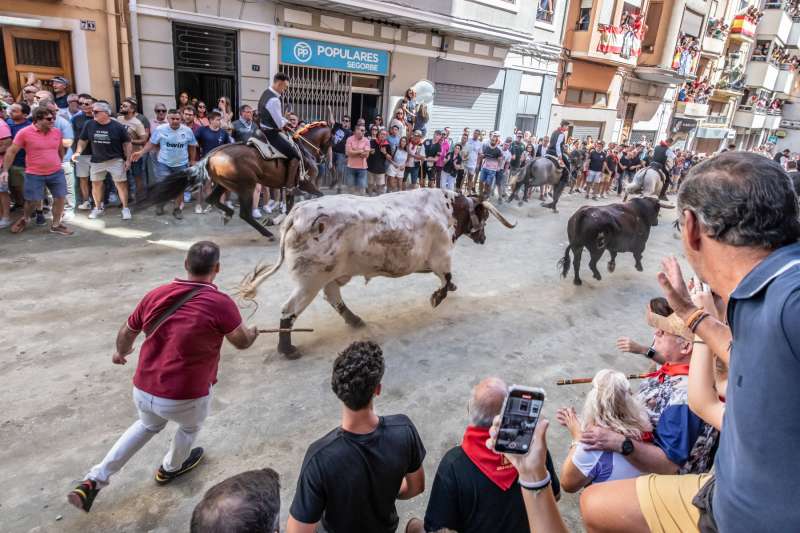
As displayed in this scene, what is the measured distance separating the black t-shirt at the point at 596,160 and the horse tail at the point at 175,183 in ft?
37.3

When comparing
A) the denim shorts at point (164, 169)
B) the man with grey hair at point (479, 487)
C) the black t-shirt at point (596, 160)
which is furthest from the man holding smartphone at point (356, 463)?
the black t-shirt at point (596, 160)

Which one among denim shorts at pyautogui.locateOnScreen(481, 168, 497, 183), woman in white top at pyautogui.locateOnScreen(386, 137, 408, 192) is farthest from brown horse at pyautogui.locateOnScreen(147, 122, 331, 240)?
denim shorts at pyautogui.locateOnScreen(481, 168, 497, 183)

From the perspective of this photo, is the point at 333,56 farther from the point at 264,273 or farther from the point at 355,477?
the point at 355,477

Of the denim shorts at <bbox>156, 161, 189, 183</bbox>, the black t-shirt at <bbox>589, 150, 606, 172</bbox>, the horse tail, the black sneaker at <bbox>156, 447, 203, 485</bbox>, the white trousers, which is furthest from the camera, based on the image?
the black t-shirt at <bbox>589, 150, 606, 172</bbox>

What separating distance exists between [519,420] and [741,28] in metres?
36.5

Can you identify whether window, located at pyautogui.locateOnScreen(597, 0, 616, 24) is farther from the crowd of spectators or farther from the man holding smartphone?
the man holding smartphone

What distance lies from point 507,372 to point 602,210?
368cm

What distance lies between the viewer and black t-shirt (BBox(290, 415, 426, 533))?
199 centimetres

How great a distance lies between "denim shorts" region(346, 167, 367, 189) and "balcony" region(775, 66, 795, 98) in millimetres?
39464

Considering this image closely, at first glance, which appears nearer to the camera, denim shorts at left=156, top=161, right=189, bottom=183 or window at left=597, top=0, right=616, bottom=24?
denim shorts at left=156, top=161, right=189, bottom=183

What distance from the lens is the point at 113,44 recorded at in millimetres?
9734

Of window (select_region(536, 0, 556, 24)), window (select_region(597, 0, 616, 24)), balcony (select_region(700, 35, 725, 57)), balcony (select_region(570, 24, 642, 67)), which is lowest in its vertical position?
balcony (select_region(570, 24, 642, 67))

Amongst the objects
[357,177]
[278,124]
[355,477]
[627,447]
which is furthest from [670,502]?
[357,177]

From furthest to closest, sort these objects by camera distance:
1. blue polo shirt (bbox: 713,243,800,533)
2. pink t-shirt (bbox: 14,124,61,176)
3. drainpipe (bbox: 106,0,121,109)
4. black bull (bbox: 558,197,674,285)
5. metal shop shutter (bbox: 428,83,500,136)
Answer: metal shop shutter (bbox: 428,83,500,136) < drainpipe (bbox: 106,0,121,109) < black bull (bbox: 558,197,674,285) < pink t-shirt (bbox: 14,124,61,176) < blue polo shirt (bbox: 713,243,800,533)
